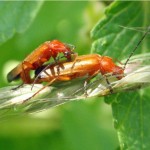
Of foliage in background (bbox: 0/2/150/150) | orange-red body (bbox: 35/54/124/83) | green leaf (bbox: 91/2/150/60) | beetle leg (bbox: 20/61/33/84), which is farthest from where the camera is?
foliage in background (bbox: 0/2/150/150)

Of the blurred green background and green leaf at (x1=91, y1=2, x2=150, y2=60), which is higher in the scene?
green leaf at (x1=91, y1=2, x2=150, y2=60)

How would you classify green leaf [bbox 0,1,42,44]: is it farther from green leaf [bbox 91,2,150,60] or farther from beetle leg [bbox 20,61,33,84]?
green leaf [bbox 91,2,150,60]

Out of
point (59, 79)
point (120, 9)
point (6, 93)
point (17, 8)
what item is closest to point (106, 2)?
point (120, 9)

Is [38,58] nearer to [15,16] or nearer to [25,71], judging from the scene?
[25,71]

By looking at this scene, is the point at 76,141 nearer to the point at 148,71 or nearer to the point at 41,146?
the point at 41,146

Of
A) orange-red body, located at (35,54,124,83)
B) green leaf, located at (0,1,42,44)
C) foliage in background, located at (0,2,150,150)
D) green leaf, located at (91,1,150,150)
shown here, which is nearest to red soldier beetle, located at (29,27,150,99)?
orange-red body, located at (35,54,124,83)

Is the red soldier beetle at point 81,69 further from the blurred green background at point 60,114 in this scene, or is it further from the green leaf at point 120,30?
the blurred green background at point 60,114
